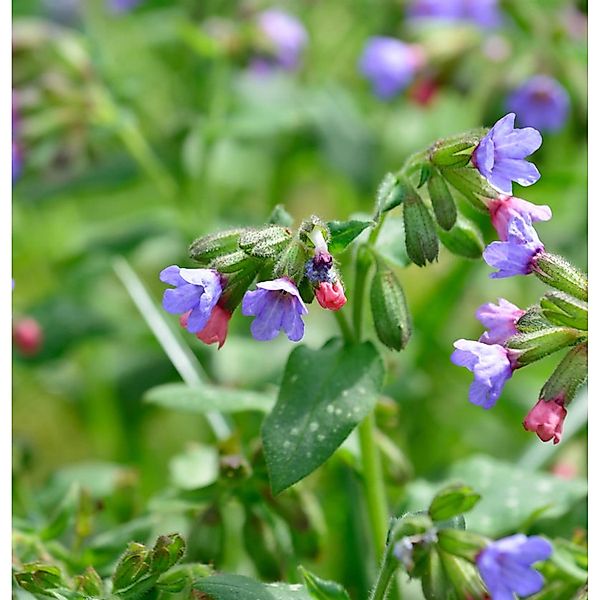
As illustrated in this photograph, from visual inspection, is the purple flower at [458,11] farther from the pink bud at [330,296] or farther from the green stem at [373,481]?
the pink bud at [330,296]

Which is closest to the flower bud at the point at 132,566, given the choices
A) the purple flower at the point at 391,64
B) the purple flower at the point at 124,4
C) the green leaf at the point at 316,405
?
the green leaf at the point at 316,405

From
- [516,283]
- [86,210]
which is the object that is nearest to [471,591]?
[516,283]

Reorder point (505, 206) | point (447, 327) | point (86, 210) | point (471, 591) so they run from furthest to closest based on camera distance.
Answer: point (86, 210)
point (447, 327)
point (505, 206)
point (471, 591)

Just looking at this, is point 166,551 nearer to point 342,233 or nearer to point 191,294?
point 191,294

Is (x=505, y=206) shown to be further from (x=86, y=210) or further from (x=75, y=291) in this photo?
(x=86, y=210)

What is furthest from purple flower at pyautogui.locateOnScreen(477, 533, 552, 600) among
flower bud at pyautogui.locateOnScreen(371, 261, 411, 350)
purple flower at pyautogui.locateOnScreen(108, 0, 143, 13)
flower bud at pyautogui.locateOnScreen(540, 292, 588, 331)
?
purple flower at pyautogui.locateOnScreen(108, 0, 143, 13)

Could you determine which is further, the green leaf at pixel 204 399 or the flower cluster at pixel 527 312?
the green leaf at pixel 204 399
